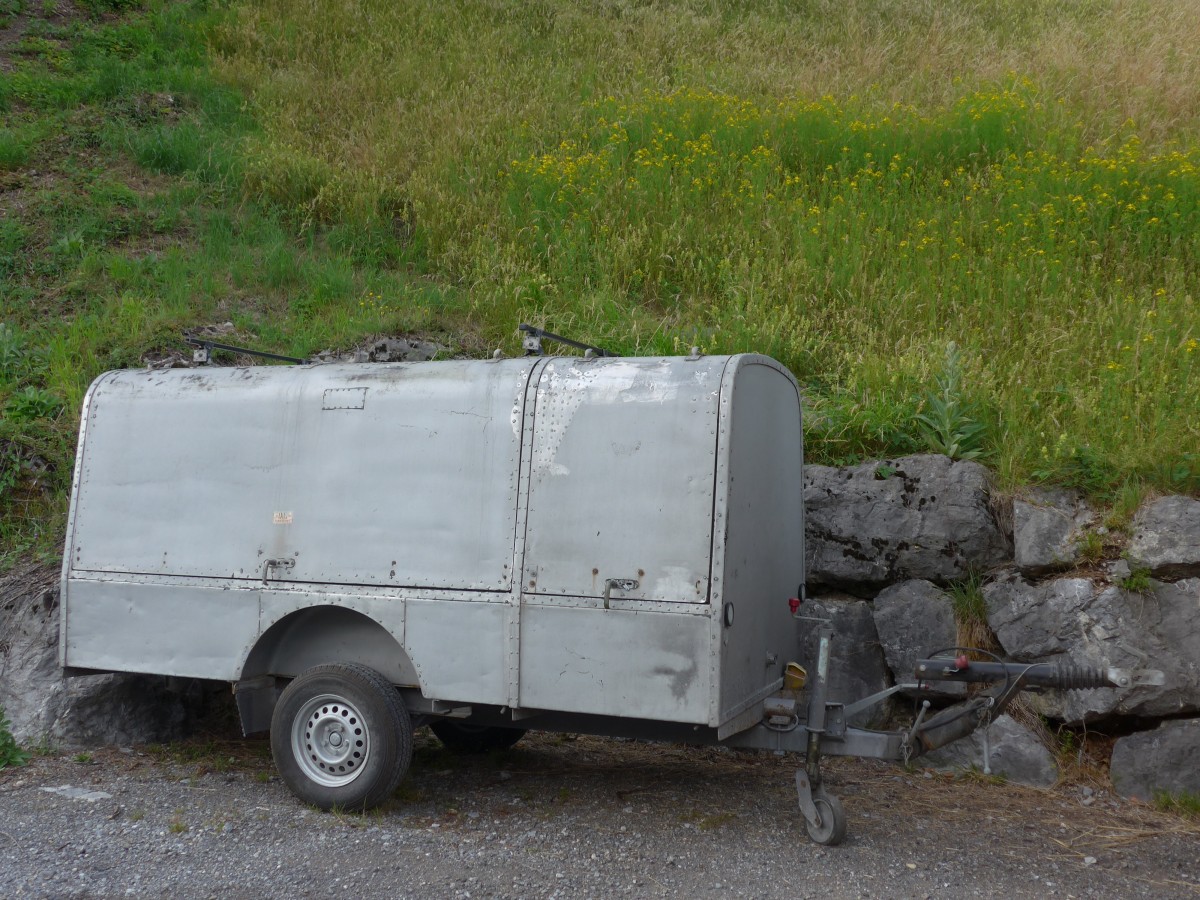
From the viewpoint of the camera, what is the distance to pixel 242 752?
6.63m

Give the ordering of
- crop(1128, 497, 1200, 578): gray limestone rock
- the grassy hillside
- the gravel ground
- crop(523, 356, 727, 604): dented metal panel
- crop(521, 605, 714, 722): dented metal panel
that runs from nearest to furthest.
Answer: the gravel ground → crop(521, 605, 714, 722): dented metal panel → crop(523, 356, 727, 604): dented metal panel → crop(1128, 497, 1200, 578): gray limestone rock → the grassy hillside

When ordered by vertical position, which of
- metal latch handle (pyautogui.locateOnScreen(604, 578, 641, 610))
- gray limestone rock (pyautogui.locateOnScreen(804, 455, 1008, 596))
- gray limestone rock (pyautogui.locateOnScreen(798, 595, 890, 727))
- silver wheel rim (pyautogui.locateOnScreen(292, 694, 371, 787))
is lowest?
silver wheel rim (pyautogui.locateOnScreen(292, 694, 371, 787))

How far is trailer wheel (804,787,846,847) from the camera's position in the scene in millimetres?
4855

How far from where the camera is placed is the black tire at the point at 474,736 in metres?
6.64

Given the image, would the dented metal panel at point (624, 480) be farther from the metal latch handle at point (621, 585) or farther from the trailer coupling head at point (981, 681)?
the trailer coupling head at point (981, 681)

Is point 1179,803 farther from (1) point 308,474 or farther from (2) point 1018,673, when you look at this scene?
(1) point 308,474

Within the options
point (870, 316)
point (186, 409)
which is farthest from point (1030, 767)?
point (186, 409)

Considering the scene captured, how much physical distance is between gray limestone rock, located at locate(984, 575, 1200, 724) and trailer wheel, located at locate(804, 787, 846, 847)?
6.22 feet

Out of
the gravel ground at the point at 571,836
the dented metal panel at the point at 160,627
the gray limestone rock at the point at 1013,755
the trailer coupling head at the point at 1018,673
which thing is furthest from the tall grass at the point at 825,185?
the dented metal panel at the point at 160,627

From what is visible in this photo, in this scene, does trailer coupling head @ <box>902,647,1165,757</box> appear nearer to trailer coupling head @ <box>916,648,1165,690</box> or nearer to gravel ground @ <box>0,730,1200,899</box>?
trailer coupling head @ <box>916,648,1165,690</box>

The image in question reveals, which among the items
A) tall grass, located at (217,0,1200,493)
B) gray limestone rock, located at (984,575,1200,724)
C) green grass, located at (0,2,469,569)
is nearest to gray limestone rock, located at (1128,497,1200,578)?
gray limestone rock, located at (984,575,1200,724)

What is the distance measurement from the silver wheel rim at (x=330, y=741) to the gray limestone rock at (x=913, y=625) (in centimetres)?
330

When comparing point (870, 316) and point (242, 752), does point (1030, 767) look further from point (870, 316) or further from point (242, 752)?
point (242, 752)

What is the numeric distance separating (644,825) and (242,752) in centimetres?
292
